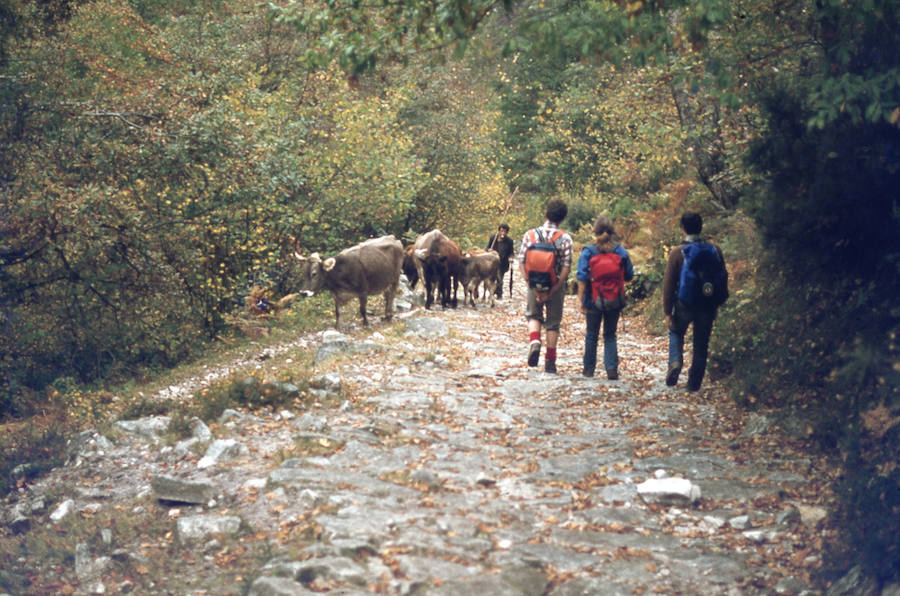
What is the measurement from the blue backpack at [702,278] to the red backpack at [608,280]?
96cm

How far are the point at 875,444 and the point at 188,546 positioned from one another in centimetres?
504

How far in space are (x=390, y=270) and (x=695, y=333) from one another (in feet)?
26.1

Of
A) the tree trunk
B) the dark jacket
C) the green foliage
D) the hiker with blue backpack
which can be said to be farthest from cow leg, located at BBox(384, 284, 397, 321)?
the hiker with blue backpack

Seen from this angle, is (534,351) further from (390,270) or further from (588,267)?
(390,270)

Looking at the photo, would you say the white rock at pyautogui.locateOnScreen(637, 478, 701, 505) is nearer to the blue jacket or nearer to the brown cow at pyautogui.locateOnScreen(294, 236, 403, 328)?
the blue jacket

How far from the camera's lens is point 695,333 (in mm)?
9828

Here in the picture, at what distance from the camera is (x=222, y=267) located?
17.0m

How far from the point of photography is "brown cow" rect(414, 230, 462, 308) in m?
18.2

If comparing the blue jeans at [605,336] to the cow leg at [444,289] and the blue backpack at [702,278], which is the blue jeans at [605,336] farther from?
the cow leg at [444,289]

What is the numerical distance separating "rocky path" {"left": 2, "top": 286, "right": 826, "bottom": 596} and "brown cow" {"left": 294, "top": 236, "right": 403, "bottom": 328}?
17.1 feet

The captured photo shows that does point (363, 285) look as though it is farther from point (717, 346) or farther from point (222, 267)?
point (717, 346)

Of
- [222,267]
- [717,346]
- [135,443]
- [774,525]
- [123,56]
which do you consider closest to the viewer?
[774,525]

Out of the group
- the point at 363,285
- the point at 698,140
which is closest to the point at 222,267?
the point at 363,285

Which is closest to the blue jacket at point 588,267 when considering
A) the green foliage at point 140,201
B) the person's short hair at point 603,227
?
the person's short hair at point 603,227
